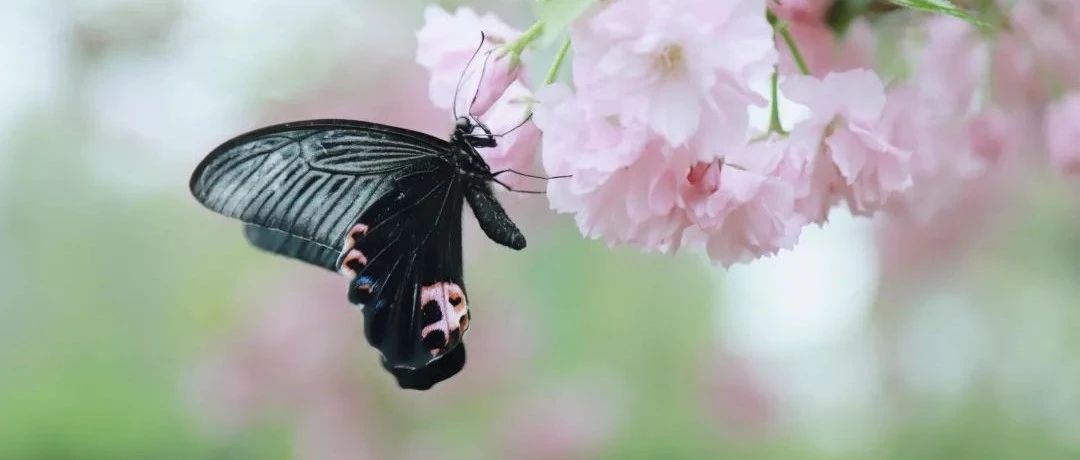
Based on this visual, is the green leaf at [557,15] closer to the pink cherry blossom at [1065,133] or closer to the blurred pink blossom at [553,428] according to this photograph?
the pink cherry blossom at [1065,133]

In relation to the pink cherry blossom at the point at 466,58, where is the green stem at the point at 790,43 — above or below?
below

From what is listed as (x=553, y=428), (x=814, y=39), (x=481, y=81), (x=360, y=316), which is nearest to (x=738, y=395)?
(x=553, y=428)

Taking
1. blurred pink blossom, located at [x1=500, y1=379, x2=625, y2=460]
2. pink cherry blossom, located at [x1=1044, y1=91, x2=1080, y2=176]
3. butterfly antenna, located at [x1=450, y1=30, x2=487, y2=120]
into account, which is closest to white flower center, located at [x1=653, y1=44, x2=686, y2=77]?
butterfly antenna, located at [x1=450, y1=30, x2=487, y2=120]

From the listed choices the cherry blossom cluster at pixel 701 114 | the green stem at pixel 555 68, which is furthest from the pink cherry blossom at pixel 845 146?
the green stem at pixel 555 68

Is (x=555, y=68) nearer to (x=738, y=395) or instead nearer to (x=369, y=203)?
(x=369, y=203)

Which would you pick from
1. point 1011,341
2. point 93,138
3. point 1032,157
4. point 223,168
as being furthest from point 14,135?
point 1011,341

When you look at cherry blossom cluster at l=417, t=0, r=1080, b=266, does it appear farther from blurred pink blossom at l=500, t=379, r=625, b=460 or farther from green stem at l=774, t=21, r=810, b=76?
blurred pink blossom at l=500, t=379, r=625, b=460
